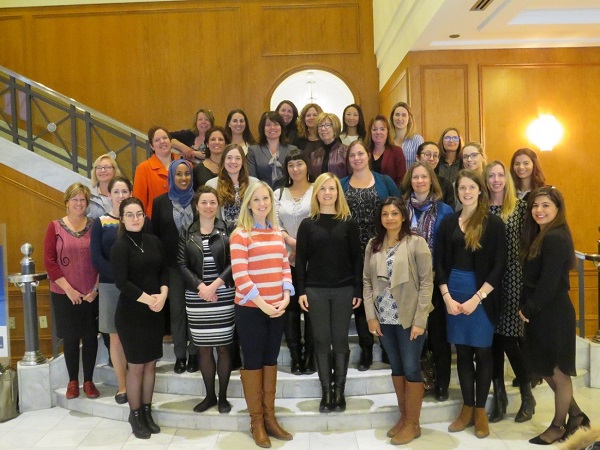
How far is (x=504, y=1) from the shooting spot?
482 centimetres

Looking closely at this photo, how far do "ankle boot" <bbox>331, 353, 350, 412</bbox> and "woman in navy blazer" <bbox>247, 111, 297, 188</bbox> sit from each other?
4.89ft

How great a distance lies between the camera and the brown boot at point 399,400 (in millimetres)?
3627

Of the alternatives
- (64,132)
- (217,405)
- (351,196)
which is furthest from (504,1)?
(64,132)

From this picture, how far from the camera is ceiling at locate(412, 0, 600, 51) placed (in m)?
5.05

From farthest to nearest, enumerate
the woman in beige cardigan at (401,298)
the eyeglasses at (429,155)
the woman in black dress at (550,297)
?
the eyeglasses at (429,155)
the woman in beige cardigan at (401,298)
the woman in black dress at (550,297)

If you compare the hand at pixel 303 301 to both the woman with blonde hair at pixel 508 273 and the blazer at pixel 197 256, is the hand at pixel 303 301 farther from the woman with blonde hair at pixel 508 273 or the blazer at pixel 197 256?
the woman with blonde hair at pixel 508 273

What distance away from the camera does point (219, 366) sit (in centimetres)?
382

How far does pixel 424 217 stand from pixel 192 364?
79.0 inches

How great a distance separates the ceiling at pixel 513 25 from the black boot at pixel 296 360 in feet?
9.95

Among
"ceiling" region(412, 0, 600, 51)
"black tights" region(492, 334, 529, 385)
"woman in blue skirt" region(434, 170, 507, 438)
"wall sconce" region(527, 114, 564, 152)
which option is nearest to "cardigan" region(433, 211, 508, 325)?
"woman in blue skirt" region(434, 170, 507, 438)

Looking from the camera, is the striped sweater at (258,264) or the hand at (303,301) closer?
the striped sweater at (258,264)

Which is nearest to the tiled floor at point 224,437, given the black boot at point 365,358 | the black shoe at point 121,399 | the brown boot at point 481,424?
the brown boot at point 481,424

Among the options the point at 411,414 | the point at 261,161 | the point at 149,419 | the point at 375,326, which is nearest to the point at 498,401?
the point at 411,414

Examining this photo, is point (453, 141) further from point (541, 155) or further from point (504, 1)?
point (541, 155)
